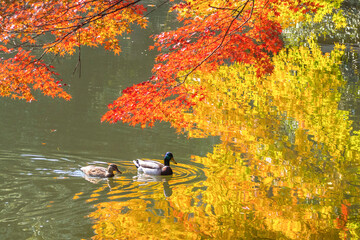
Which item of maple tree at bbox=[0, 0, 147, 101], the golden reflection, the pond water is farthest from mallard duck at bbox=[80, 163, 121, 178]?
maple tree at bbox=[0, 0, 147, 101]

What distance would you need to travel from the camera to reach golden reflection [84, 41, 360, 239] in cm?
711

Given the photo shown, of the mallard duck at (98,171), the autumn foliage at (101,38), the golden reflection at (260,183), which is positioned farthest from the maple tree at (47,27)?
the golden reflection at (260,183)

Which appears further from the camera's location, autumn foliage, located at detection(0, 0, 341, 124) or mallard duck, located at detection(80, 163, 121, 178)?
mallard duck, located at detection(80, 163, 121, 178)

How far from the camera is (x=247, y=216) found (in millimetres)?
7582

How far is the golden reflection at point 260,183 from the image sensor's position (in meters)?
7.11

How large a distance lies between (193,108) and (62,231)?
432 inches

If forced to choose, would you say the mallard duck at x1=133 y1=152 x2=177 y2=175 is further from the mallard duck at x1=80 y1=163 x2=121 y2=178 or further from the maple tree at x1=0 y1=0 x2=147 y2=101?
the maple tree at x1=0 y1=0 x2=147 y2=101

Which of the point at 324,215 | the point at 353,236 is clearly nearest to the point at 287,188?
the point at 324,215

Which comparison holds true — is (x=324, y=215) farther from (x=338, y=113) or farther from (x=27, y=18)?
(x=338, y=113)

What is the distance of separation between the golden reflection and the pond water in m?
0.03

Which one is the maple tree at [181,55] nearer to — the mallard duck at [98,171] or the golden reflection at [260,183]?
the mallard duck at [98,171]

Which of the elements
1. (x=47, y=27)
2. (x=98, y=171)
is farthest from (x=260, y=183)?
(x=47, y=27)

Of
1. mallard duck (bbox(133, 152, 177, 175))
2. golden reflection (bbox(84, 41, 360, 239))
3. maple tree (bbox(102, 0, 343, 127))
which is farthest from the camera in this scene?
mallard duck (bbox(133, 152, 177, 175))

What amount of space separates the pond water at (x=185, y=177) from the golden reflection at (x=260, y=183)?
0.09 feet
